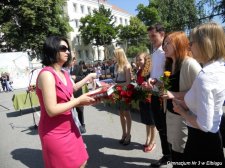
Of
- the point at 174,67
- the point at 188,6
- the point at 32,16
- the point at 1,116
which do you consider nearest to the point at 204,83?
the point at 174,67

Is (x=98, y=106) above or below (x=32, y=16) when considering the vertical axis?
below

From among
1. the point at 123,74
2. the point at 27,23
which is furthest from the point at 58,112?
the point at 27,23

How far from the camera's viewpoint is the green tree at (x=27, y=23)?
31250mm

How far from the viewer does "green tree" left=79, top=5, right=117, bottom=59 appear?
169 ft

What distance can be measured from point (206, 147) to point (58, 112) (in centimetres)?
122

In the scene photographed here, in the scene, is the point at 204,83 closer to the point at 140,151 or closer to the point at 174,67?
the point at 174,67

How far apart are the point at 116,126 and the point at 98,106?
3.17m

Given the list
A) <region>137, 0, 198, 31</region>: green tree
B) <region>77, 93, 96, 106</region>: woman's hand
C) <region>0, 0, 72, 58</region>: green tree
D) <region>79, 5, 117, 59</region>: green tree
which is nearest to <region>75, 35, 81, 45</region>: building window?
<region>79, 5, 117, 59</region>: green tree

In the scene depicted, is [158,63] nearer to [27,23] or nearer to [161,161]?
[161,161]

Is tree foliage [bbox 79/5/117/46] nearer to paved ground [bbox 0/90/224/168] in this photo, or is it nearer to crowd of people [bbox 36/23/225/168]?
paved ground [bbox 0/90/224/168]

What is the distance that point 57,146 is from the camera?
2393 mm

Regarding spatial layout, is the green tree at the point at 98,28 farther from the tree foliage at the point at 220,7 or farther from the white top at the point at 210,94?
the white top at the point at 210,94

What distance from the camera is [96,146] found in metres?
5.34

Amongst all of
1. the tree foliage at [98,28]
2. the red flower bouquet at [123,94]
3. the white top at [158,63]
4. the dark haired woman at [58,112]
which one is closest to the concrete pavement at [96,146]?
the red flower bouquet at [123,94]
